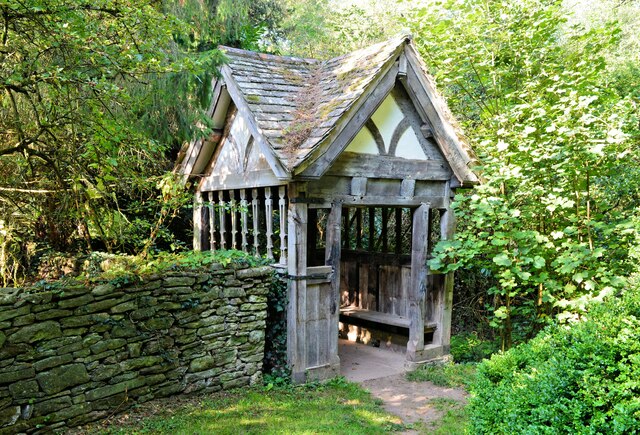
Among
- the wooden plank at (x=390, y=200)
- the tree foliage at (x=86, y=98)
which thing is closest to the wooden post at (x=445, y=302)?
the wooden plank at (x=390, y=200)

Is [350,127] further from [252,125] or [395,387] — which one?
[395,387]

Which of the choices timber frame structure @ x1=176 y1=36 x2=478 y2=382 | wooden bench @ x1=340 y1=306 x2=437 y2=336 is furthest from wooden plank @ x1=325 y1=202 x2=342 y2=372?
wooden bench @ x1=340 y1=306 x2=437 y2=336

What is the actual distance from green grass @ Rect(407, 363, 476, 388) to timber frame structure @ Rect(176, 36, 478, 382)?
0.26 m

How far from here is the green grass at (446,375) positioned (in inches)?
287

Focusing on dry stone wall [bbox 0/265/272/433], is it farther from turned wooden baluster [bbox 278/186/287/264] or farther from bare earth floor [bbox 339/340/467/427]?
bare earth floor [bbox 339/340/467/427]

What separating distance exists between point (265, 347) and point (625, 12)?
2119cm

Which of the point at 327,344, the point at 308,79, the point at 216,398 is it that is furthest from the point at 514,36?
the point at 216,398

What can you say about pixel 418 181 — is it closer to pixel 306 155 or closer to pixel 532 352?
pixel 306 155

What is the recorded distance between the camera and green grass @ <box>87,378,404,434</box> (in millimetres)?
5309

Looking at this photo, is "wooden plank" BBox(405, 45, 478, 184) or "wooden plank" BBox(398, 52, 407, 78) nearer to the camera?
"wooden plank" BBox(398, 52, 407, 78)

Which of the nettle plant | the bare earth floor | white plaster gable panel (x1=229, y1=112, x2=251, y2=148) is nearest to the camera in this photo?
Result: the nettle plant

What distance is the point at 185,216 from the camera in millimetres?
10914

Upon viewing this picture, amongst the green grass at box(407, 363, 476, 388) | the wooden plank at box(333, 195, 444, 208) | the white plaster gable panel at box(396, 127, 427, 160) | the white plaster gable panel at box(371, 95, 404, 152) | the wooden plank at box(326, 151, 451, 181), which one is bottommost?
the green grass at box(407, 363, 476, 388)

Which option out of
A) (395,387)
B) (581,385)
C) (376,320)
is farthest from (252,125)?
(581,385)
